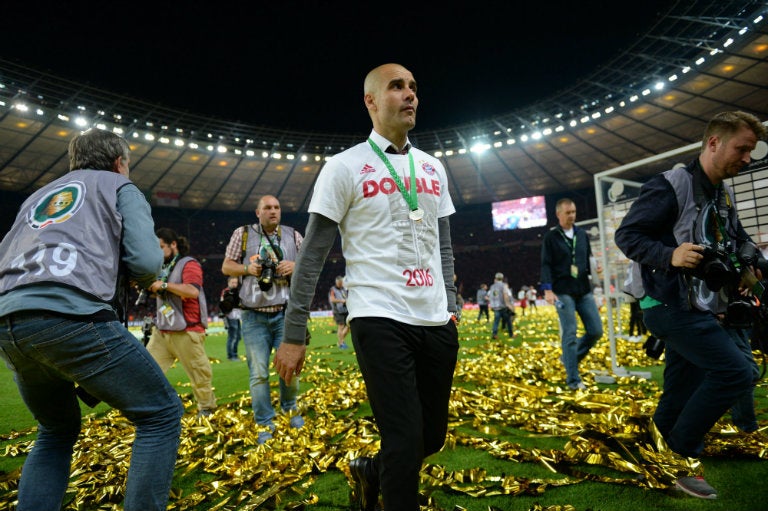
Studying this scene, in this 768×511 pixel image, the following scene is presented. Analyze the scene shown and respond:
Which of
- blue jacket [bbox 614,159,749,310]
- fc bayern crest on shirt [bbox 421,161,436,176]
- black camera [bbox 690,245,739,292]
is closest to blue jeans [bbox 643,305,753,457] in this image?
blue jacket [bbox 614,159,749,310]

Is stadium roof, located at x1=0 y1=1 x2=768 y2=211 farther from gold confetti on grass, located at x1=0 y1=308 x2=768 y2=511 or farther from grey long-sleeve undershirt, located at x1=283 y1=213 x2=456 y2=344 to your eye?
grey long-sleeve undershirt, located at x1=283 y1=213 x2=456 y2=344

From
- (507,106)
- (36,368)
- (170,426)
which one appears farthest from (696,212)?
(507,106)

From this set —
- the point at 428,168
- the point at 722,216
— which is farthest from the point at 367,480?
the point at 722,216

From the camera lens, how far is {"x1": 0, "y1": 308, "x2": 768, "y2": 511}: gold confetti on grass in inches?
102

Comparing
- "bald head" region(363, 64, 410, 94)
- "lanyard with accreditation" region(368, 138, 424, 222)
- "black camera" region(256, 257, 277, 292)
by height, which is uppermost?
"bald head" region(363, 64, 410, 94)

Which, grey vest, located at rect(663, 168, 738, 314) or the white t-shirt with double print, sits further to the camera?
grey vest, located at rect(663, 168, 738, 314)

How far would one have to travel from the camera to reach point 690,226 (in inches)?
99.5

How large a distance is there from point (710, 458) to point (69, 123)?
91.4ft

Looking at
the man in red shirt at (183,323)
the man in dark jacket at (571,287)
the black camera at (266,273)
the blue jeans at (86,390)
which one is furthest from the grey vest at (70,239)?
the man in dark jacket at (571,287)

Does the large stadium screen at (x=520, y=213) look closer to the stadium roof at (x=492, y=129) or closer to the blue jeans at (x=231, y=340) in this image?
the stadium roof at (x=492, y=129)

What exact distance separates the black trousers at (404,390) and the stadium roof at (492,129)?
14036 mm

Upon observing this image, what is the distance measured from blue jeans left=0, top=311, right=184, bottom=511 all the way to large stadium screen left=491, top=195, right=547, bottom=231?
1470 inches

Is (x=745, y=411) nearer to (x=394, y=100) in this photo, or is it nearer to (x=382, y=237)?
(x=382, y=237)

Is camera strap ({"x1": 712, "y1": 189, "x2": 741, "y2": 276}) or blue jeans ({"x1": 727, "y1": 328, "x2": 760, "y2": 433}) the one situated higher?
camera strap ({"x1": 712, "y1": 189, "x2": 741, "y2": 276})
